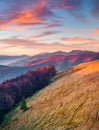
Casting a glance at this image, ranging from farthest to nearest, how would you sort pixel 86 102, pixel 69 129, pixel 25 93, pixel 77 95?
1. pixel 25 93
2. pixel 77 95
3. pixel 86 102
4. pixel 69 129

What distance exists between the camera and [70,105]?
Result: 84688 mm

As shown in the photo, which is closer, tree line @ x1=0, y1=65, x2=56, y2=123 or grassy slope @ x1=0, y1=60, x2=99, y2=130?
grassy slope @ x1=0, y1=60, x2=99, y2=130

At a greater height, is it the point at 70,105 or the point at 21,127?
the point at 70,105

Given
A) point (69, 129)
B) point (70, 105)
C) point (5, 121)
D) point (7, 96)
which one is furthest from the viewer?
point (7, 96)

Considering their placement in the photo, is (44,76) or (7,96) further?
(44,76)

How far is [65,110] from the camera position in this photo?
272 ft

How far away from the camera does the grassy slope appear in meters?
69.8

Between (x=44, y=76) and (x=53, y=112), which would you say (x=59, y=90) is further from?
(x=44, y=76)

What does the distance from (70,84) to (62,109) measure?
25.5 meters

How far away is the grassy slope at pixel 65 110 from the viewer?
229 ft

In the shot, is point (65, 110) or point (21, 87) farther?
point (21, 87)

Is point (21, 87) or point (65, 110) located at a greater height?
point (21, 87)

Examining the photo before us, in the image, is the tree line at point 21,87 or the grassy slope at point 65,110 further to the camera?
the tree line at point 21,87

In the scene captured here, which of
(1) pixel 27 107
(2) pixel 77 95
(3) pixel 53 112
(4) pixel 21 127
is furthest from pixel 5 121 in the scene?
(2) pixel 77 95
